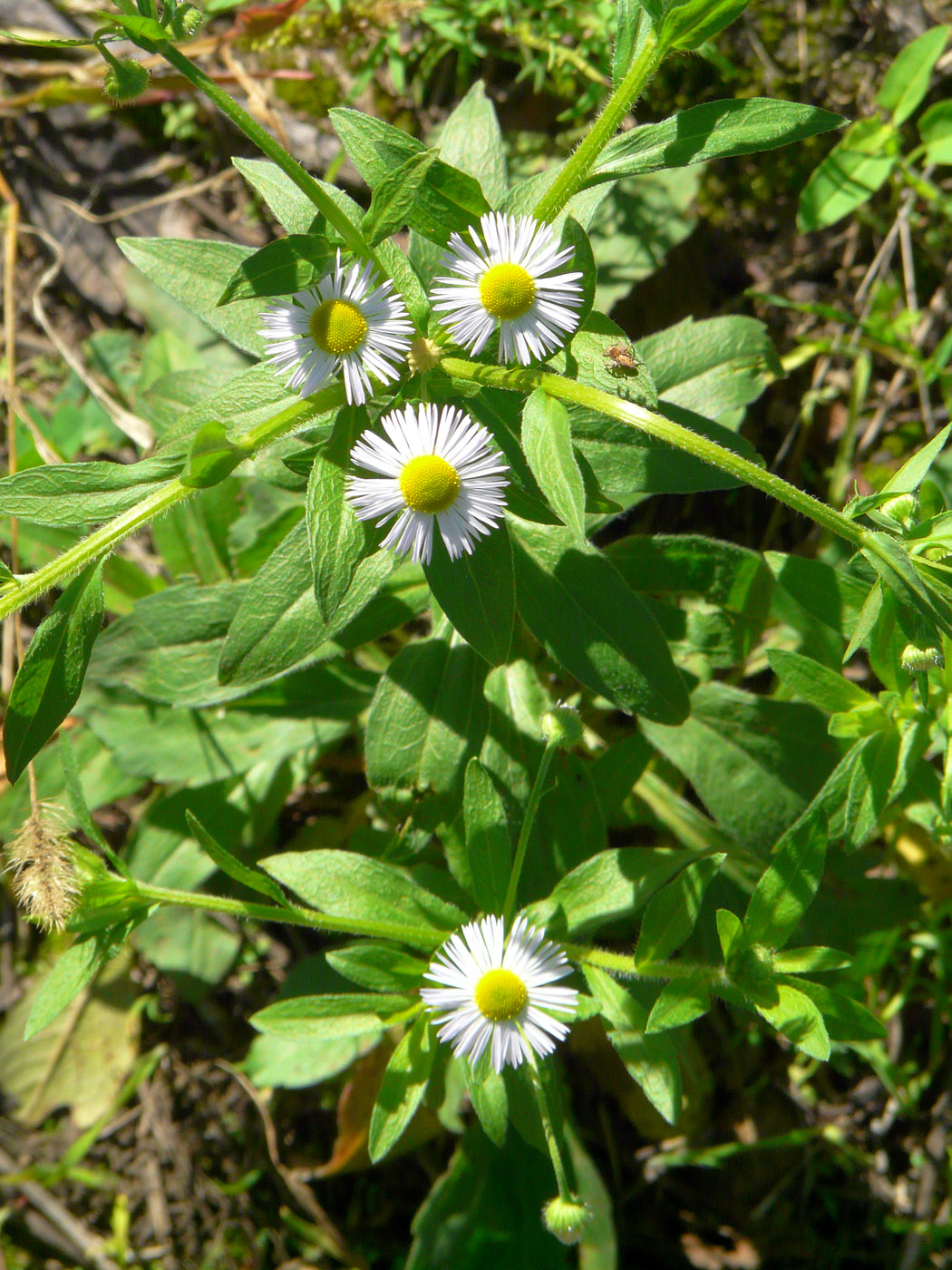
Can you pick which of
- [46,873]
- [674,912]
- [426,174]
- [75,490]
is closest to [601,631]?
[674,912]

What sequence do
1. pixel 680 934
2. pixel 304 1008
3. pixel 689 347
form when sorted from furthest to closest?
1. pixel 689 347
2. pixel 304 1008
3. pixel 680 934

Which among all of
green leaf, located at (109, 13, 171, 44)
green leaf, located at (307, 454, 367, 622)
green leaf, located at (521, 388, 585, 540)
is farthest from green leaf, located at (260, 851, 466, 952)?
green leaf, located at (109, 13, 171, 44)

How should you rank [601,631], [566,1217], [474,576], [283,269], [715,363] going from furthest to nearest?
[715,363] < [601,631] < [474,576] < [566,1217] < [283,269]

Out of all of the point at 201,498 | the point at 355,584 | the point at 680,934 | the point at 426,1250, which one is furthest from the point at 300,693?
the point at 426,1250

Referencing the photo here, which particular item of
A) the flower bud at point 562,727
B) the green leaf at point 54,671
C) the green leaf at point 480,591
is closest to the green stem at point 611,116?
the green leaf at point 480,591

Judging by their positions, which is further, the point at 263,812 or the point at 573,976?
the point at 263,812

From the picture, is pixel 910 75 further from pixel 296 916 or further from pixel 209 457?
pixel 296 916

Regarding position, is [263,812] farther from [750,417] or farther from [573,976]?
[750,417]

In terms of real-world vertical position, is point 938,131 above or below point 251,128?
above
